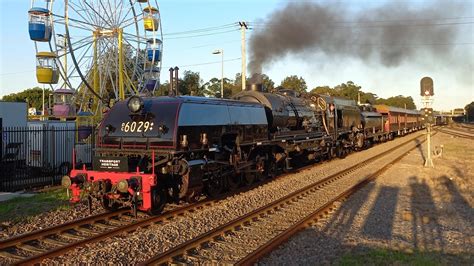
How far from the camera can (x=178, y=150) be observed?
902 cm

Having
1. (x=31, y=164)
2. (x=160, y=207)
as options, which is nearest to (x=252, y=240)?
(x=160, y=207)

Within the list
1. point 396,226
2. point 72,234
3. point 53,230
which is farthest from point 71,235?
point 396,226

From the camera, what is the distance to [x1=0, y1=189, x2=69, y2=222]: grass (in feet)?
30.3

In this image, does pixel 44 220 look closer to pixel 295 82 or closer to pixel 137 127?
pixel 137 127

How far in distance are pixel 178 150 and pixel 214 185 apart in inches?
86.1

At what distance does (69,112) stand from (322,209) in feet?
90.8

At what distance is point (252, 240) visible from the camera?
7328 mm

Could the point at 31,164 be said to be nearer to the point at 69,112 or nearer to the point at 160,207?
the point at 160,207

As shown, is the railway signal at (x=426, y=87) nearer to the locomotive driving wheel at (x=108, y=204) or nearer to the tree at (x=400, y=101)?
the locomotive driving wheel at (x=108, y=204)

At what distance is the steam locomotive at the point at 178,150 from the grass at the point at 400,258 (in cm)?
401

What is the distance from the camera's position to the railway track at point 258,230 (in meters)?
6.27

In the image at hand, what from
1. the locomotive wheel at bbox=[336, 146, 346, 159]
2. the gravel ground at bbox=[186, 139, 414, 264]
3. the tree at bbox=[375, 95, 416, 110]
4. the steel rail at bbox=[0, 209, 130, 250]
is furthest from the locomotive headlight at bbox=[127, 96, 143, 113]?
the tree at bbox=[375, 95, 416, 110]

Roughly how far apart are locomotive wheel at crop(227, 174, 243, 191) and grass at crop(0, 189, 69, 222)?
4.17m

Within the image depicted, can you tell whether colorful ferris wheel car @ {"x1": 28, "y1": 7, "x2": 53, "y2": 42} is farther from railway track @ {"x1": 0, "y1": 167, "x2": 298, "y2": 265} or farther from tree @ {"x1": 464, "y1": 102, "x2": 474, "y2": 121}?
tree @ {"x1": 464, "y1": 102, "x2": 474, "y2": 121}
